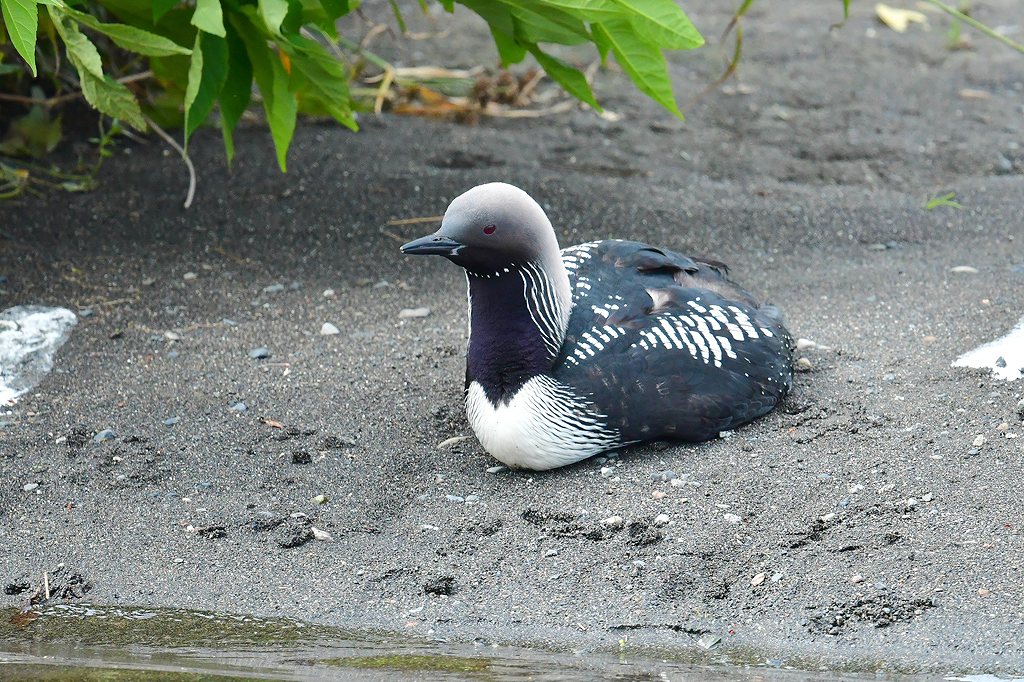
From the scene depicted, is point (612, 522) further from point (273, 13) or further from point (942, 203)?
point (942, 203)

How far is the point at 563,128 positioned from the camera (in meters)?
6.86

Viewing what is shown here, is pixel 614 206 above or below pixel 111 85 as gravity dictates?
below

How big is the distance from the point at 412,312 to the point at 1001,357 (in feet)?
7.19

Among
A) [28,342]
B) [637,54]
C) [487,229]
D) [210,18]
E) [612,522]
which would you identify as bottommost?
[28,342]

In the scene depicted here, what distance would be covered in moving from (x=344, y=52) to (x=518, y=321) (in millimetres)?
4095

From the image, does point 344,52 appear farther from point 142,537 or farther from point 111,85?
point 142,537

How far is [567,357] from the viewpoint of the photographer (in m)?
3.87

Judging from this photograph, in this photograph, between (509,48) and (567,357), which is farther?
(509,48)

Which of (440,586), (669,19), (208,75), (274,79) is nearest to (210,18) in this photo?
(208,75)

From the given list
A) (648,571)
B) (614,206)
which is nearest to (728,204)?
(614,206)

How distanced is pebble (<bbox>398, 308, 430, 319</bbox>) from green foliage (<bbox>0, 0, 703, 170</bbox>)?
79cm

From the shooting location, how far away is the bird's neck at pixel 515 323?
3.81 meters

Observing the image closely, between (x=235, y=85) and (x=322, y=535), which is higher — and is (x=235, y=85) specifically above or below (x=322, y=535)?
above

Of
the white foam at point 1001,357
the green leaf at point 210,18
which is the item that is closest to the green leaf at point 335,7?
the green leaf at point 210,18
